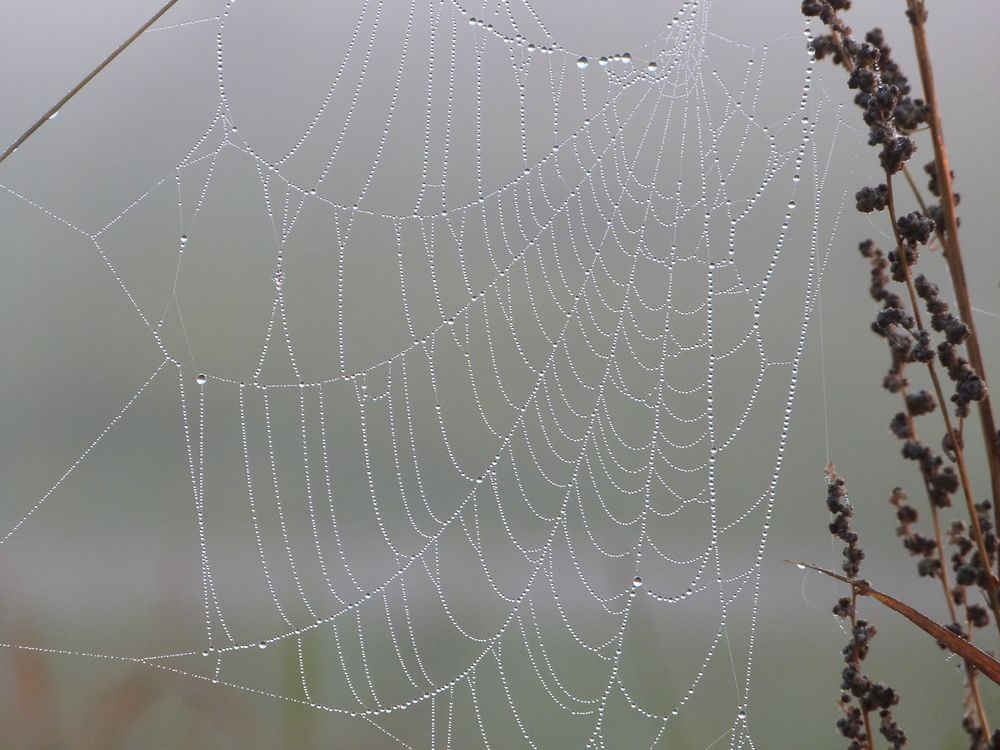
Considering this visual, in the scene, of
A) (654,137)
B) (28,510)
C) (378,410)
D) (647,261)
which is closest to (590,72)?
(654,137)

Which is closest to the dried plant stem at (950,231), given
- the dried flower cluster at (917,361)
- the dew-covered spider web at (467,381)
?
the dried flower cluster at (917,361)

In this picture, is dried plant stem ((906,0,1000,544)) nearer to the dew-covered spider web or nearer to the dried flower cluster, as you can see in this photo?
the dried flower cluster

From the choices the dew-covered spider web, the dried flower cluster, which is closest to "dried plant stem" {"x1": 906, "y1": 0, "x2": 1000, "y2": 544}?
the dried flower cluster

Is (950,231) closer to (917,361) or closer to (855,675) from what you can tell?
(917,361)

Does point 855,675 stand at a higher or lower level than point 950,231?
lower

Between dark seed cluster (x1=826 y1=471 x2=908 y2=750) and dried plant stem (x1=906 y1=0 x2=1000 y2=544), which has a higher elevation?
dried plant stem (x1=906 y1=0 x2=1000 y2=544)

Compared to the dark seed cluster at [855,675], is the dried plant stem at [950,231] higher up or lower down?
higher up

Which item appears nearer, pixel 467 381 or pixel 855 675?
pixel 855 675

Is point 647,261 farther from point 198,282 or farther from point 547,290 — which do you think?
point 198,282

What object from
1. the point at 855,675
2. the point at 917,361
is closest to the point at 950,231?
the point at 917,361

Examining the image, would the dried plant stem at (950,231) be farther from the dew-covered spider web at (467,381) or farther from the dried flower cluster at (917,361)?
the dew-covered spider web at (467,381)

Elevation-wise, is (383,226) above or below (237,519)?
above
